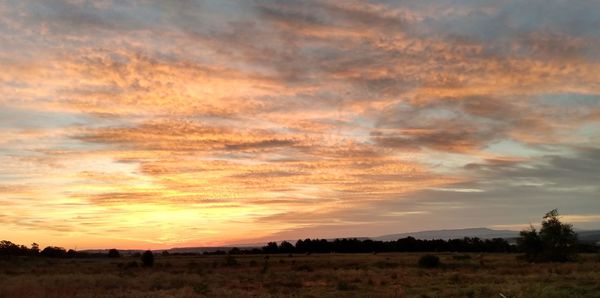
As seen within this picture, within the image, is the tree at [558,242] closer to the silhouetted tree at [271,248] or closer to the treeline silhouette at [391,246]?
the treeline silhouette at [391,246]

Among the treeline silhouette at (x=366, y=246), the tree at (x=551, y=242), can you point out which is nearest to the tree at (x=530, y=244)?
the tree at (x=551, y=242)

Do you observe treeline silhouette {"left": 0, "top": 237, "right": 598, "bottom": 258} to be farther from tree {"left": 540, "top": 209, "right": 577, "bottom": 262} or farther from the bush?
the bush

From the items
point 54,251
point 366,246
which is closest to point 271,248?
point 366,246

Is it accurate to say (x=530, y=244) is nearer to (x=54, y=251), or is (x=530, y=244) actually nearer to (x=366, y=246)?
(x=366, y=246)

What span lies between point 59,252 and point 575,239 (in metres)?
143

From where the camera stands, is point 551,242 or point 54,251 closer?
point 551,242

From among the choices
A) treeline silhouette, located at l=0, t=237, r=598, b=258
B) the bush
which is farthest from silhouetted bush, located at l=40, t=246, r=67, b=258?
the bush

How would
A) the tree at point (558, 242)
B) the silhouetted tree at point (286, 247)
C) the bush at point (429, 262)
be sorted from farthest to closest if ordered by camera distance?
the silhouetted tree at point (286, 247), the tree at point (558, 242), the bush at point (429, 262)

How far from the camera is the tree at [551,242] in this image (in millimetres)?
72625

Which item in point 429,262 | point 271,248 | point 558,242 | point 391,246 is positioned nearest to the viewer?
point 429,262

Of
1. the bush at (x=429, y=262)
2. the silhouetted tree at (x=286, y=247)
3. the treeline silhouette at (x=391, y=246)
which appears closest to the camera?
the bush at (x=429, y=262)

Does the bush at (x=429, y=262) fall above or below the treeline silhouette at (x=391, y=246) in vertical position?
below

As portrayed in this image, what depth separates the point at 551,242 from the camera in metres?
73.6

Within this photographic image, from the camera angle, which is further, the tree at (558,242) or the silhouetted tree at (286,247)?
the silhouetted tree at (286,247)
